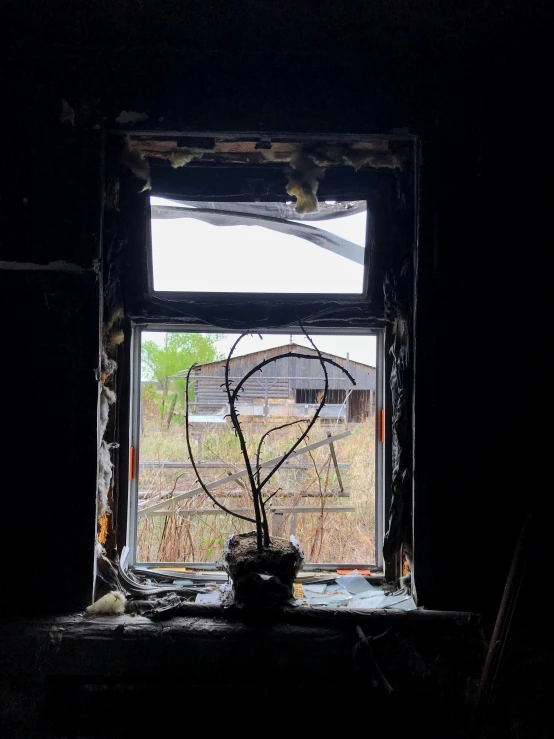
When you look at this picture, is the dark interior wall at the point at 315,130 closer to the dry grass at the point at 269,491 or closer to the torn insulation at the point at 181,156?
the torn insulation at the point at 181,156

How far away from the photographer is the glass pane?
4.93ft

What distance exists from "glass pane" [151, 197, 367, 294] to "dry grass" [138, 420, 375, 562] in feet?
1.49

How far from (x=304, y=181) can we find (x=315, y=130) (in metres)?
0.15

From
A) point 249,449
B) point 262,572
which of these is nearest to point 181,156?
point 249,449

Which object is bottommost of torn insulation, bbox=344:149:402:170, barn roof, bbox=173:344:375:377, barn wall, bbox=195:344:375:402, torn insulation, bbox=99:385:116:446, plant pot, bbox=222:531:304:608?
plant pot, bbox=222:531:304:608

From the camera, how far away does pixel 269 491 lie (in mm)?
1521

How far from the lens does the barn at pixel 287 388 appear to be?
151cm

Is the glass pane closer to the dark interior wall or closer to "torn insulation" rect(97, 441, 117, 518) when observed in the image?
the dark interior wall

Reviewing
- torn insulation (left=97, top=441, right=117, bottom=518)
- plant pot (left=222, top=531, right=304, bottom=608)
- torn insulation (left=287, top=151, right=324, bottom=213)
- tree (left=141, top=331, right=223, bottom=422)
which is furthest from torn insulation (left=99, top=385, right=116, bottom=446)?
torn insulation (left=287, top=151, right=324, bottom=213)

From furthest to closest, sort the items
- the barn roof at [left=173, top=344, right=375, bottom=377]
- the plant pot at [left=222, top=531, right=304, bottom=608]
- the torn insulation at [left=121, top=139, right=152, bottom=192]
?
the barn roof at [left=173, top=344, right=375, bottom=377] → the torn insulation at [left=121, top=139, right=152, bottom=192] → the plant pot at [left=222, top=531, right=304, bottom=608]

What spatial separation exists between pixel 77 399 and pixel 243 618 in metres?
0.71

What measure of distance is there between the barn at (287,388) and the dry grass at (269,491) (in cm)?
5

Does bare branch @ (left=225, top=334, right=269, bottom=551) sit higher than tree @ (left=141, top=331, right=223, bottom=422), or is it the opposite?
tree @ (left=141, top=331, right=223, bottom=422)

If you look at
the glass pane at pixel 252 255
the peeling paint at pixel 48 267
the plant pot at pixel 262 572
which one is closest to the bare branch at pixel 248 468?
the plant pot at pixel 262 572
